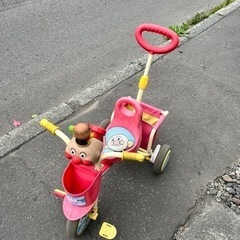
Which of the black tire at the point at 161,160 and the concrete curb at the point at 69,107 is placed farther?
the concrete curb at the point at 69,107

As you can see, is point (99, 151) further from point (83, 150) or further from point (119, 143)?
point (119, 143)

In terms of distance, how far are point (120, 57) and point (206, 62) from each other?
41.1 inches

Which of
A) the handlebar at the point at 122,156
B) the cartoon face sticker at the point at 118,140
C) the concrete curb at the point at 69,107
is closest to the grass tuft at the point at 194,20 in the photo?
the concrete curb at the point at 69,107

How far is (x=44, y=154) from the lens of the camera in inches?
112

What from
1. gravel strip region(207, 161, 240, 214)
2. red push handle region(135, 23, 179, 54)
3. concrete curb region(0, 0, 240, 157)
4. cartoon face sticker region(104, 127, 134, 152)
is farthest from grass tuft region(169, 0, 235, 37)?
cartoon face sticker region(104, 127, 134, 152)

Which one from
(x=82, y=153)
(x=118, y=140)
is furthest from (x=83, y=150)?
(x=118, y=140)

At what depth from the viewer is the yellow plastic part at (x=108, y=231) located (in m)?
2.30

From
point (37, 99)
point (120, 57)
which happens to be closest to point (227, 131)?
point (120, 57)

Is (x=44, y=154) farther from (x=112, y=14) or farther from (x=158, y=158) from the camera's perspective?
(x=112, y=14)

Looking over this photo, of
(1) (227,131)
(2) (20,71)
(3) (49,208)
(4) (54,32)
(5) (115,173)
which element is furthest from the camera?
(4) (54,32)

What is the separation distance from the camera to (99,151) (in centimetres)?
211

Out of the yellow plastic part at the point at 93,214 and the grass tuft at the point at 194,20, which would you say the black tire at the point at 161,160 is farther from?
the grass tuft at the point at 194,20

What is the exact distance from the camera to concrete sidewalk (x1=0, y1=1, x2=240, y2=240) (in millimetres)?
2377

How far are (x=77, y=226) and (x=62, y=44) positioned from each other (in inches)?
108
